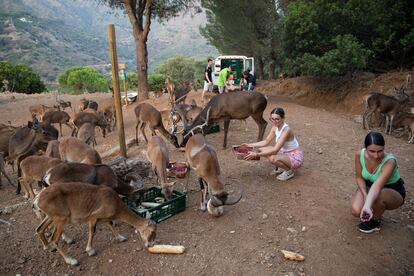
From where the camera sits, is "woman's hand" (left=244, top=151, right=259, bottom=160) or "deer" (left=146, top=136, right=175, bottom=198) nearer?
"deer" (left=146, top=136, right=175, bottom=198)

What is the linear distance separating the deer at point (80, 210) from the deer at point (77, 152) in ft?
7.75

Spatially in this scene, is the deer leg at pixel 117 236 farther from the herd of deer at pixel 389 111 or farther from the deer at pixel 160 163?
the herd of deer at pixel 389 111

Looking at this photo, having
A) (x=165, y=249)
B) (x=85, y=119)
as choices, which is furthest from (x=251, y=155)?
(x=85, y=119)

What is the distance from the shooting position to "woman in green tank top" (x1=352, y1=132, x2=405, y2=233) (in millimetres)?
5004

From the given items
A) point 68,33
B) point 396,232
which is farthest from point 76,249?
point 68,33

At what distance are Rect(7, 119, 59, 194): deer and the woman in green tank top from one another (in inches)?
281

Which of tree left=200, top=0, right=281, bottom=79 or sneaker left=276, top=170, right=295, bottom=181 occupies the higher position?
tree left=200, top=0, right=281, bottom=79

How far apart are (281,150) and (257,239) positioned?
2342mm

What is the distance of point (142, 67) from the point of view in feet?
64.1

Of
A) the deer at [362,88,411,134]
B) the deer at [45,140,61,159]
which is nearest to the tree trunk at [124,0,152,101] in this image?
the deer at [362,88,411,134]

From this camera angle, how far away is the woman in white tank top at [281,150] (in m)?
6.75

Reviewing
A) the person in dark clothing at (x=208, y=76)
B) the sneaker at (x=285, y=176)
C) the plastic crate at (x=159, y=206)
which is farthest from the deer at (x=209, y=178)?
the person in dark clothing at (x=208, y=76)

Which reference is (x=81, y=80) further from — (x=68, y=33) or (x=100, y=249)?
(x=68, y=33)

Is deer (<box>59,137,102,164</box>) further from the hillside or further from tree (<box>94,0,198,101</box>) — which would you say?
the hillside
